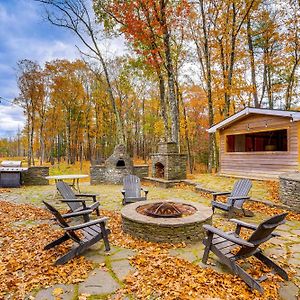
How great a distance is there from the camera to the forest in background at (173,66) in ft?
40.3

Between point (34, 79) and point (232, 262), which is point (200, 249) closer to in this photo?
point (232, 262)

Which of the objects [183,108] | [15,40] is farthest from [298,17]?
[15,40]

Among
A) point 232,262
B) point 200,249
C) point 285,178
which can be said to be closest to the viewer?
point 232,262

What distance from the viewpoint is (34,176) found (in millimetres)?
11055

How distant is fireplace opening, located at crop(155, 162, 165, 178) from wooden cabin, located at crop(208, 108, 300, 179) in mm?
3576

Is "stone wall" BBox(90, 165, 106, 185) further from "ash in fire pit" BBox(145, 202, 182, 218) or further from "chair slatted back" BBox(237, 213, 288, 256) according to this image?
"chair slatted back" BBox(237, 213, 288, 256)

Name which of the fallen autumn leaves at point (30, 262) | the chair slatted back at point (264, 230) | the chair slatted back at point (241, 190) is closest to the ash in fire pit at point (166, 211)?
the chair slatted back at point (241, 190)

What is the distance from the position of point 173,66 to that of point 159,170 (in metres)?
9.75

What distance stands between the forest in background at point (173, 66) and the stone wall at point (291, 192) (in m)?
6.03

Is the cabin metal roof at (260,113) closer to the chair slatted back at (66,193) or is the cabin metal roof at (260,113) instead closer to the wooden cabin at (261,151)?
the wooden cabin at (261,151)

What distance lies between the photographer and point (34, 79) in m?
17.7

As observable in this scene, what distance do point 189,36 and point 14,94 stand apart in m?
14.7

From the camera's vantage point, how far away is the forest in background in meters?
12.3

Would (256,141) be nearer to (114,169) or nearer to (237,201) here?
(114,169)
